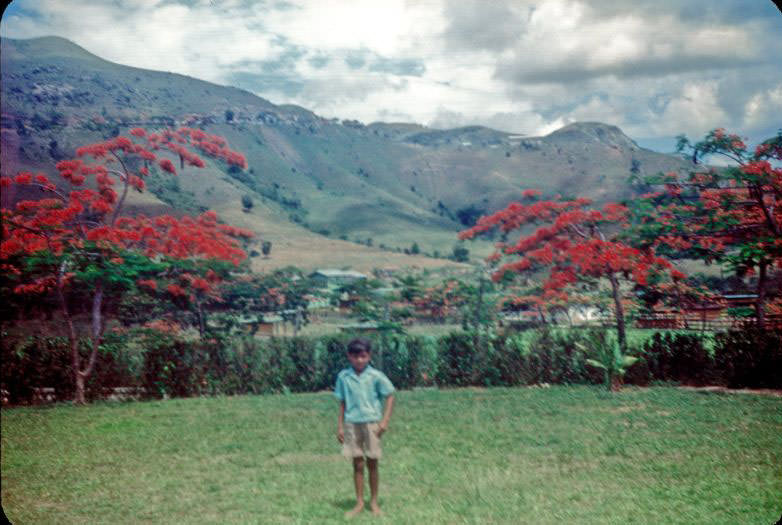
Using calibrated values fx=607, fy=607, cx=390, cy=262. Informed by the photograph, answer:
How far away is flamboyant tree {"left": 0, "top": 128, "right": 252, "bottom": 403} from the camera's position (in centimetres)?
1128

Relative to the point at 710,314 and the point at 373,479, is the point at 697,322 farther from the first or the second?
the point at 373,479

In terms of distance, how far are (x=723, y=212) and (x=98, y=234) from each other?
12072 millimetres

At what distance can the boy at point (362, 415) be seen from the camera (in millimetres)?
5016

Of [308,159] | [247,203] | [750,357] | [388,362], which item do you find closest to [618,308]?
[750,357]

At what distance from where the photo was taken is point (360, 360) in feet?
16.5

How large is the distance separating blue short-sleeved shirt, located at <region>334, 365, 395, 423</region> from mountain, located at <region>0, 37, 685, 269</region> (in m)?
10.0

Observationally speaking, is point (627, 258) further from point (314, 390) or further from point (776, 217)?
point (314, 390)

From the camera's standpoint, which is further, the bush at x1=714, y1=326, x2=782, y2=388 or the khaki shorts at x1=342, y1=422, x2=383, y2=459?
the bush at x1=714, y1=326, x2=782, y2=388

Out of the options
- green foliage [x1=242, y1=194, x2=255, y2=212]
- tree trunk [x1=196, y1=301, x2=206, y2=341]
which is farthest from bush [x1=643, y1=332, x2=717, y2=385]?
green foliage [x1=242, y1=194, x2=255, y2=212]

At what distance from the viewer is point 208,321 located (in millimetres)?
16328

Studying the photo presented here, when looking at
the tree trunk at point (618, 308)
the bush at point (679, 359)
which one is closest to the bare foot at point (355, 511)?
the bush at point (679, 359)

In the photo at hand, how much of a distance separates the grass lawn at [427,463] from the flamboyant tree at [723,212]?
3.01 metres

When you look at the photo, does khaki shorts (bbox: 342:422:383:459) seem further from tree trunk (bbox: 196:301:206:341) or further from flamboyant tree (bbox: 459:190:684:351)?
tree trunk (bbox: 196:301:206:341)

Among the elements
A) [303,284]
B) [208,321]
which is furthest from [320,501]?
[303,284]
